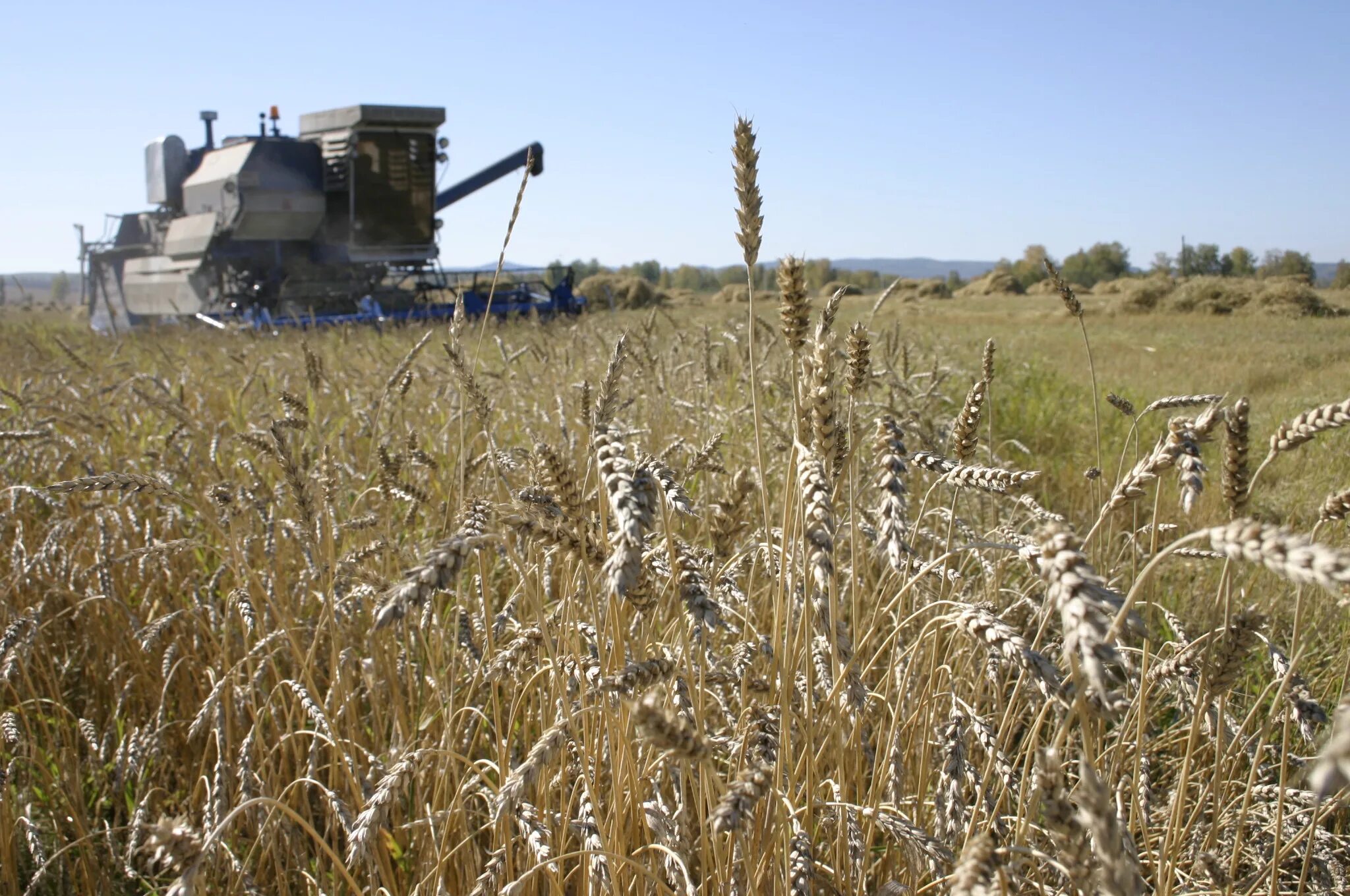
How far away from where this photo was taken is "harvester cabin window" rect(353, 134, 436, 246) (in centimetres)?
1519

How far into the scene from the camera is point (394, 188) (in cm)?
1550

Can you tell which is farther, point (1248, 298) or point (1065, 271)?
point (1065, 271)

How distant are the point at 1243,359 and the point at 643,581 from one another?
6561 millimetres

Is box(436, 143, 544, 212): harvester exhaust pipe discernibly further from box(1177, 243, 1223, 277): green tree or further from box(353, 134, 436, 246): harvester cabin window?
box(1177, 243, 1223, 277): green tree

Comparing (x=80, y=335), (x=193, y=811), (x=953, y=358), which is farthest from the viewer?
(x=80, y=335)

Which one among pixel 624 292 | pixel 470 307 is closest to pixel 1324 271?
pixel 470 307

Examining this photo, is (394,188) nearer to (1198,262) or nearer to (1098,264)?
(1198,262)

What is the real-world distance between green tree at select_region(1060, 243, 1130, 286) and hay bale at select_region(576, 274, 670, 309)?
15610mm

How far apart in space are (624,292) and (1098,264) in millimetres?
22235

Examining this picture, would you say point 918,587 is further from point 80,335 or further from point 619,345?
point 80,335

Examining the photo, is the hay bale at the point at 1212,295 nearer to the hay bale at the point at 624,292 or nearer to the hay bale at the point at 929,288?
the hay bale at the point at 624,292

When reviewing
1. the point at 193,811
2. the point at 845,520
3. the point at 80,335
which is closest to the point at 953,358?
the point at 845,520

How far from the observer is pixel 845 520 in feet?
6.90

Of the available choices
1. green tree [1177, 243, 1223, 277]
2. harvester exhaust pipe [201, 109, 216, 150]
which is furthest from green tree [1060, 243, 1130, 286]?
harvester exhaust pipe [201, 109, 216, 150]
